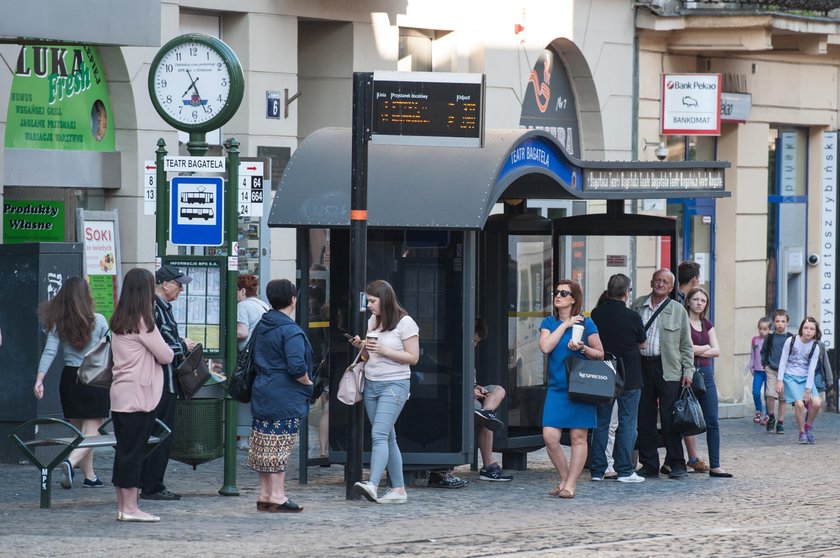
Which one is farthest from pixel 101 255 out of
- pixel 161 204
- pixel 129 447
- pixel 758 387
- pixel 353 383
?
pixel 758 387

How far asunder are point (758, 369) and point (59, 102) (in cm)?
945

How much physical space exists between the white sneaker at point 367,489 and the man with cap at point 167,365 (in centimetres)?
134

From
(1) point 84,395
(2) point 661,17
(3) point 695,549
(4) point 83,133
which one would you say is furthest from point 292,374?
(2) point 661,17

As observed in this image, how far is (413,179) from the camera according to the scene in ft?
42.1

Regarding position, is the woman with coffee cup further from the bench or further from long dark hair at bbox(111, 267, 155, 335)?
long dark hair at bbox(111, 267, 155, 335)

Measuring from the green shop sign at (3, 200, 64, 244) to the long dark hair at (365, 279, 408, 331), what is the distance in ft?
15.5

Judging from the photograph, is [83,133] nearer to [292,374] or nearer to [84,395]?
[84,395]

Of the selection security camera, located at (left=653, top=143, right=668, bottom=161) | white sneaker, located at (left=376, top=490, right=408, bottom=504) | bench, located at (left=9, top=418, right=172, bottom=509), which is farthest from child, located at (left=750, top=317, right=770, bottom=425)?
bench, located at (left=9, top=418, right=172, bottom=509)

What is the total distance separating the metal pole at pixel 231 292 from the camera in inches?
488

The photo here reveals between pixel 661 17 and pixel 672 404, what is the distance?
9138mm

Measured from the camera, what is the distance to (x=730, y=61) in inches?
930

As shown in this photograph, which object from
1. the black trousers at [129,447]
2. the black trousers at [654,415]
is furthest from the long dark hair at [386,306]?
the black trousers at [654,415]

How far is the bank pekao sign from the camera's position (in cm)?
2228

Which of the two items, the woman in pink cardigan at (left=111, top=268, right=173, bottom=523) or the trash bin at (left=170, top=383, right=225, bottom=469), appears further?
the trash bin at (left=170, top=383, right=225, bottom=469)
